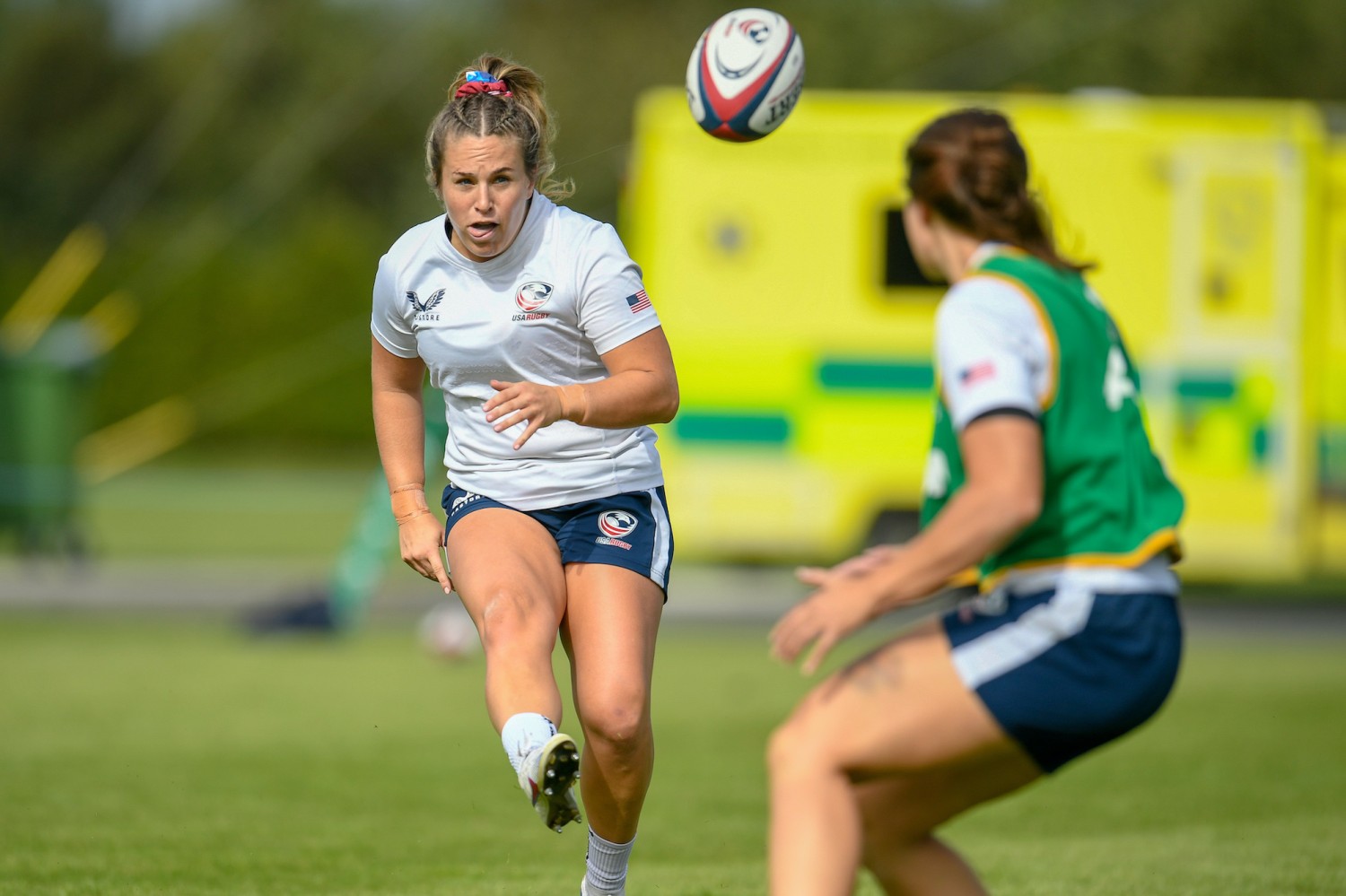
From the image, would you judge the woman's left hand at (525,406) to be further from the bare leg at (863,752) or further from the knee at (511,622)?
the bare leg at (863,752)

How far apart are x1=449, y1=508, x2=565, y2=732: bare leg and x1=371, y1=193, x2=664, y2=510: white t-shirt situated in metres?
0.13

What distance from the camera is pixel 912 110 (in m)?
13.9

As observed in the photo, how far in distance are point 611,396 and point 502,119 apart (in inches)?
31.7

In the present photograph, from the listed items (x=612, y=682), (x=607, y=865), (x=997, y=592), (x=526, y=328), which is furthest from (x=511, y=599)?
(x=997, y=592)

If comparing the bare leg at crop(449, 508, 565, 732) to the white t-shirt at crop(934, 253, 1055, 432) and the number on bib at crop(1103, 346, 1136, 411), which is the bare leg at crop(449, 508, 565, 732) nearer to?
the white t-shirt at crop(934, 253, 1055, 432)

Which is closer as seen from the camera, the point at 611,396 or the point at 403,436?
the point at 611,396

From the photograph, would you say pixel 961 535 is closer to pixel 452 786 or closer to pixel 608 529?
pixel 608 529

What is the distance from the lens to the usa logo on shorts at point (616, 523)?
4.67m

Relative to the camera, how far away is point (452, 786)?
7.47 meters

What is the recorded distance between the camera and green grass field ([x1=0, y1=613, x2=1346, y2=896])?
18.3ft

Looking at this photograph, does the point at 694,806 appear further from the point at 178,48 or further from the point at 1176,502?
the point at 178,48

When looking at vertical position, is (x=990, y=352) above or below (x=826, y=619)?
above

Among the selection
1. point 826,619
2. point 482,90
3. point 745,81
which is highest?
point 745,81

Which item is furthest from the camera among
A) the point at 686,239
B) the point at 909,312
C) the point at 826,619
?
the point at 686,239
